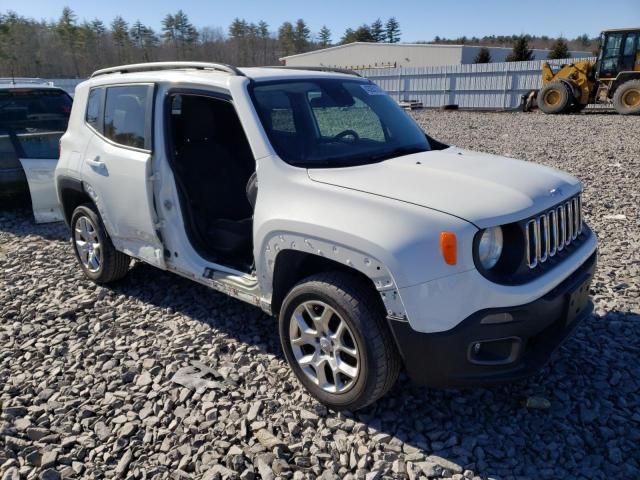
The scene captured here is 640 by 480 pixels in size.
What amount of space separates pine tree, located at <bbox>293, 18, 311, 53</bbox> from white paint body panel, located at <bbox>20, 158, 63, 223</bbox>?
316ft

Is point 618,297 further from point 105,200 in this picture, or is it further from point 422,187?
point 105,200

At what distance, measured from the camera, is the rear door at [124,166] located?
13.0 feet

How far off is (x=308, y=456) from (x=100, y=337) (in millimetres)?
2168

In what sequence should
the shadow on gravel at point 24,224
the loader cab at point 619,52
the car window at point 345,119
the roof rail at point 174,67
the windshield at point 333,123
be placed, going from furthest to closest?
1. the loader cab at point 619,52
2. the shadow on gravel at point 24,224
3. the car window at point 345,119
4. the roof rail at point 174,67
5. the windshield at point 333,123

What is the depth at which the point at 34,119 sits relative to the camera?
7.52 meters

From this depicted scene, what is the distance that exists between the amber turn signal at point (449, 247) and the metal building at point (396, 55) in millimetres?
50755

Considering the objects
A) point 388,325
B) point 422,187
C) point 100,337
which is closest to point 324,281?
point 388,325

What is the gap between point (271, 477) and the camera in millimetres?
2570

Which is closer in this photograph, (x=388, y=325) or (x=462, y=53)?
(x=388, y=325)

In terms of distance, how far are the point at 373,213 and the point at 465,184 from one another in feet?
1.99

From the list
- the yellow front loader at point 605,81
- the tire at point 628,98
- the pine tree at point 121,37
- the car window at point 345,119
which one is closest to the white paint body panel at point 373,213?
the car window at point 345,119

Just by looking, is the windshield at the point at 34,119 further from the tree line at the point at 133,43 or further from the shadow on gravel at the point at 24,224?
the tree line at the point at 133,43

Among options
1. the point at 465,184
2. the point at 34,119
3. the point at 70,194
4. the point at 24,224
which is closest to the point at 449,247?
the point at 465,184

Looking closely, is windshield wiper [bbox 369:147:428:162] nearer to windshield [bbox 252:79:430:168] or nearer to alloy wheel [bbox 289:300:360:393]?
windshield [bbox 252:79:430:168]
